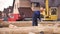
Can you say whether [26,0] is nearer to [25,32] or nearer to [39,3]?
[39,3]

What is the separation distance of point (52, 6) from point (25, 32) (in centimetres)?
272

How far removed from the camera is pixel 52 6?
12.7ft

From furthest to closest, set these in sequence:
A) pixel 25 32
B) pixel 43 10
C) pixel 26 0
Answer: pixel 26 0 → pixel 43 10 → pixel 25 32

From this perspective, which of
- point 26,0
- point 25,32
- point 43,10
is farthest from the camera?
point 26,0

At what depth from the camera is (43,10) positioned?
376 centimetres

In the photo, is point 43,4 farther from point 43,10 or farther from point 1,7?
point 1,7

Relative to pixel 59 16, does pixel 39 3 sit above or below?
above

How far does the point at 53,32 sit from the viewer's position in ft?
4.10

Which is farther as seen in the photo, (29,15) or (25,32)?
(29,15)

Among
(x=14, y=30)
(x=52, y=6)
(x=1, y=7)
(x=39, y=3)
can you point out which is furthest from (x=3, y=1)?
(x=14, y=30)

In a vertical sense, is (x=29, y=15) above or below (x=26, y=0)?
below

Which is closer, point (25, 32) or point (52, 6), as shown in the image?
point (25, 32)

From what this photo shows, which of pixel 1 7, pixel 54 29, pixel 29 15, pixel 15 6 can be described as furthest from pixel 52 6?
pixel 54 29

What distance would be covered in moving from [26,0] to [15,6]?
31 centimetres
